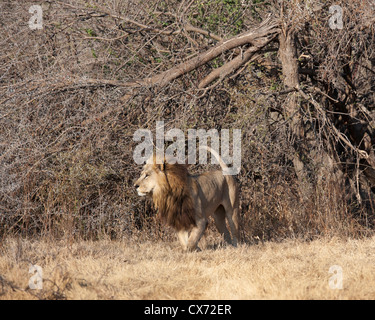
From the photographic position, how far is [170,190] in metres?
8.35

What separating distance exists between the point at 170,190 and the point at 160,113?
1334 mm

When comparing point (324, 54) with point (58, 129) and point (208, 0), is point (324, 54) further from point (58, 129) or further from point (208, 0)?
point (58, 129)

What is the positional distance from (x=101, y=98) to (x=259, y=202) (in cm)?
312

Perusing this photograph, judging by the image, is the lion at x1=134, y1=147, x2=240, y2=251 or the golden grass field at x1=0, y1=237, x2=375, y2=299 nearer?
the golden grass field at x1=0, y1=237, x2=375, y2=299

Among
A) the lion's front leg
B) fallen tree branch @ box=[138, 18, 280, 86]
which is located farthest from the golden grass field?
fallen tree branch @ box=[138, 18, 280, 86]

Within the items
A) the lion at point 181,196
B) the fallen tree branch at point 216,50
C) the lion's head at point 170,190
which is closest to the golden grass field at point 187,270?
the lion at point 181,196

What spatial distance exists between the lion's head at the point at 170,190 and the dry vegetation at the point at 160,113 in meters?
0.49

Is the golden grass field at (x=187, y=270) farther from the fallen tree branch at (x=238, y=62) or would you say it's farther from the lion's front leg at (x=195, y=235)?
the fallen tree branch at (x=238, y=62)

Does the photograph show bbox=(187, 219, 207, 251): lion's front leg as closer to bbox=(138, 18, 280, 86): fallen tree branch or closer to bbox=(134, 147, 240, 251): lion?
bbox=(134, 147, 240, 251): lion

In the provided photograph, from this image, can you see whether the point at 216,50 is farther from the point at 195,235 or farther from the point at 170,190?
the point at 195,235

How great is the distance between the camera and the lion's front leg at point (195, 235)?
820 cm

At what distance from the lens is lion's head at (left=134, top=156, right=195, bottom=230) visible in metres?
8.23

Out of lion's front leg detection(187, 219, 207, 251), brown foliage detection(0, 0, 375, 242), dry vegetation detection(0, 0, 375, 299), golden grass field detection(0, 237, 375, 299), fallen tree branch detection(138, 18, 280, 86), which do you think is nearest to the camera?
golden grass field detection(0, 237, 375, 299)

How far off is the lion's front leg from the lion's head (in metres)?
0.08
